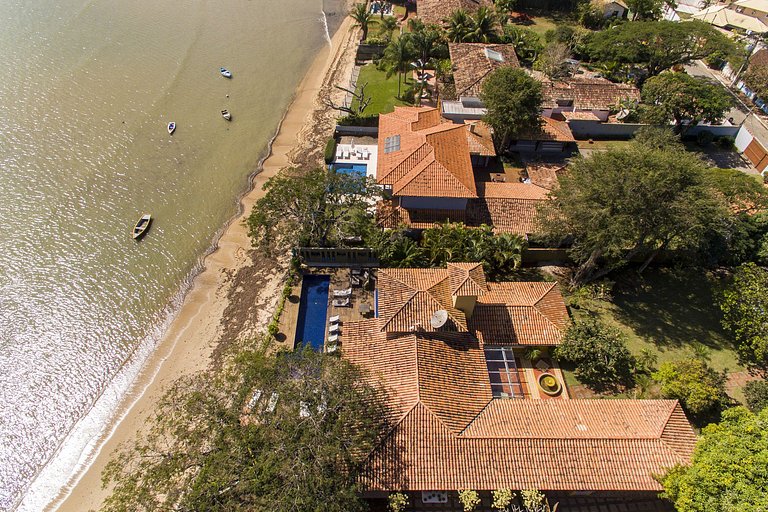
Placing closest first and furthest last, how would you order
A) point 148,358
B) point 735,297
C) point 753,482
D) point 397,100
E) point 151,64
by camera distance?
1. point 753,482
2. point 735,297
3. point 148,358
4. point 397,100
5. point 151,64

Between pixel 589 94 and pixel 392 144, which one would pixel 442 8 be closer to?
pixel 589 94

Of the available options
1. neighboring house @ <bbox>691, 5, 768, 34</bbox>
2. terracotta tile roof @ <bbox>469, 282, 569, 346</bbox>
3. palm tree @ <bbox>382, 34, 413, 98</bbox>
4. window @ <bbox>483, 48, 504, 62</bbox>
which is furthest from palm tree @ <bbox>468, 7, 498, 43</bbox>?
terracotta tile roof @ <bbox>469, 282, 569, 346</bbox>

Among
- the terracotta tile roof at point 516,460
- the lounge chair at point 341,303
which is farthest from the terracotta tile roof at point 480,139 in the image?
the terracotta tile roof at point 516,460

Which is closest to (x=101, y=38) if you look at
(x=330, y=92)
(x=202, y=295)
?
(x=330, y=92)

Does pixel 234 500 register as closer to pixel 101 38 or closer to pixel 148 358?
pixel 148 358

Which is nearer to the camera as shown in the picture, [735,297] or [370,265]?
[735,297]

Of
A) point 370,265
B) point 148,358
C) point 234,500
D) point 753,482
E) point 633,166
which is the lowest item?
point 148,358

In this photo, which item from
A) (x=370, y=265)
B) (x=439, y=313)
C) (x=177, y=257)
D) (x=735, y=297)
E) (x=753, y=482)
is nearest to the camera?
(x=753, y=482)
